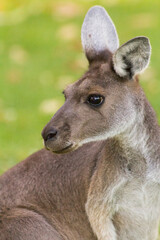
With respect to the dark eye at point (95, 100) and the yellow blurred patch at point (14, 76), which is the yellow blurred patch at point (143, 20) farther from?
the dark eye at point (95, 100)

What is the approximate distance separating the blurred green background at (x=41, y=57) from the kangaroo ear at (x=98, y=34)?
10.6 feet

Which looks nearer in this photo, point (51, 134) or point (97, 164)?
point (51, 134)

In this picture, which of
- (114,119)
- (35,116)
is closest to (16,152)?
(35,116)

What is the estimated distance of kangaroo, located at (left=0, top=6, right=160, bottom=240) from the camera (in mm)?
5234

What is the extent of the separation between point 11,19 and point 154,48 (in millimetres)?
3766

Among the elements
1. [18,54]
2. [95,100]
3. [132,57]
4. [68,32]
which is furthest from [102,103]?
[68,32]

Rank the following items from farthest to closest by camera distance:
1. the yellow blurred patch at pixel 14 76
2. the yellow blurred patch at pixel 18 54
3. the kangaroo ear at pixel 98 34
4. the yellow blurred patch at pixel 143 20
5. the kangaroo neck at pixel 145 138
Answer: the yellow blurred patch at pixel 143 20 → the yellow blurred patch at pixel 18 54 → the yellow blurred patch at pixel 14 76 → the kangaroo ear at pixel 98 34 → the kangaroo neck at pixel 145 138

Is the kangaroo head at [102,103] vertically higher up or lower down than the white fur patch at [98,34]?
lower down

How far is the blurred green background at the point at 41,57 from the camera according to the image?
414 inches

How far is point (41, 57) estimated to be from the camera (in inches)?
538

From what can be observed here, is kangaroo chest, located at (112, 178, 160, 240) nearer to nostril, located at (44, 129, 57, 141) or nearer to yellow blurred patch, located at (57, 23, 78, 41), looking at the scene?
nostril, located at (44, 129, 57, 141)

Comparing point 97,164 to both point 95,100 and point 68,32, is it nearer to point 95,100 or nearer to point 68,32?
point 95,100

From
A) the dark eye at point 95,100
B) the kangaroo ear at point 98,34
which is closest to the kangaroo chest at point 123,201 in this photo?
the dark eye at point 95,100

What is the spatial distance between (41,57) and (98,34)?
798 centimetres
